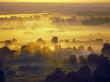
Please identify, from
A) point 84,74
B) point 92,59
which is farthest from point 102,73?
point 92,59

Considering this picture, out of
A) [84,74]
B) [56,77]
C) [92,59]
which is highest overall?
[92,59]

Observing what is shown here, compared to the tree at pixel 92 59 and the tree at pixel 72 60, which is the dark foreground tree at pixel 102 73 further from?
the tree at pixel 72 60

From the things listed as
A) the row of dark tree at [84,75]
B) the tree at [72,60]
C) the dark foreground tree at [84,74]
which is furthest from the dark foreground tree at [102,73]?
the tree at [72,60]

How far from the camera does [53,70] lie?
130 ft

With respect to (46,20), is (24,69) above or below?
below

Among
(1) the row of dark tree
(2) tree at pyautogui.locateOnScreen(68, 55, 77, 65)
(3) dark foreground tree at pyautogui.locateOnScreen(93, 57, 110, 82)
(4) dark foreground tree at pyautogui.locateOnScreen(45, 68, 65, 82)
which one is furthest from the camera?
(2) tree at pyautogui.locateOnScreen(68, 55, 77, 65)

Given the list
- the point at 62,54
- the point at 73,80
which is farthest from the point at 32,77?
the point at 62,54

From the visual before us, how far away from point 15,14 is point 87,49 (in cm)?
1197

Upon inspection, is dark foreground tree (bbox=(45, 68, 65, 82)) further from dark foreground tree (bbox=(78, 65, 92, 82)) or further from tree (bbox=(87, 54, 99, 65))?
tree (bbox=(87, 54, 99, 65))

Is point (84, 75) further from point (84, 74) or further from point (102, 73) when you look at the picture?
point (102, 73)

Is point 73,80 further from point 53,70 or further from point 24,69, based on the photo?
point 24,69

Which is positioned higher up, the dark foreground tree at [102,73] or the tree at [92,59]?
the tree at [92,59]

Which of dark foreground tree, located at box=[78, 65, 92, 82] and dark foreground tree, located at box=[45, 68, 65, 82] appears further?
dark foreground tree, located at box=[78, 65, 92, 82]

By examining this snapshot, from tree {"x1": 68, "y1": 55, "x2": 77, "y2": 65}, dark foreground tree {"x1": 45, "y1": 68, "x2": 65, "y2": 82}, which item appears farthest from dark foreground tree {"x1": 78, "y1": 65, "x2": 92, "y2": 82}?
tree {"x1": 68, "y1": 55, "x2": 77, "y2": 65}
